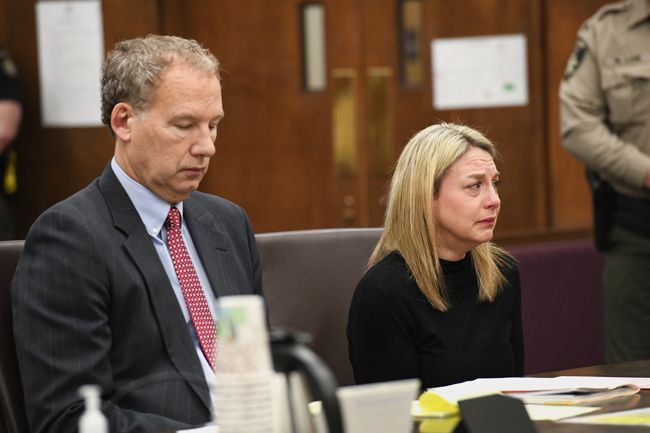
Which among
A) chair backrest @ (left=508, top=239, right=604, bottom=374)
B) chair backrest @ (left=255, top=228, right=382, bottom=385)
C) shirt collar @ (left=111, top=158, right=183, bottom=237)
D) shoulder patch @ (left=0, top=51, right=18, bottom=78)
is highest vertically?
shoulder patch @ (left=0, top=51, right=18, bottom=78)

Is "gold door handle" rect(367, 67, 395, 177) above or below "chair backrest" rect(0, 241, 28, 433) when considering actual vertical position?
above

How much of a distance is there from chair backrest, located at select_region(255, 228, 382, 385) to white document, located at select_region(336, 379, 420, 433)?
118cm

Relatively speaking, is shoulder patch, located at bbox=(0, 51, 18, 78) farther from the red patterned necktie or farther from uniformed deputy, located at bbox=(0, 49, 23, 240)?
the red patterned necktie

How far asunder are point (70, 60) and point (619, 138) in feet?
8.46

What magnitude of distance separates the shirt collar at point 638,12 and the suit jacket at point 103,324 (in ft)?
6.86

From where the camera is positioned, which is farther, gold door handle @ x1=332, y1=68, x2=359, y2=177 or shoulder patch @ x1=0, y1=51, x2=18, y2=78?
gold door handle @ x1=332, y1=68, x2=359, y2=177

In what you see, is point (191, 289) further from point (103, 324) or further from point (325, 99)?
point (325, 99)

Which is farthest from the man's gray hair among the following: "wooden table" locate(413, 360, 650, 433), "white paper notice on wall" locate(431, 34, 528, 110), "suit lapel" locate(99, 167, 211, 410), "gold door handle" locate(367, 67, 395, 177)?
"white paper notice on wall" locate(431, 34, 528, 110)

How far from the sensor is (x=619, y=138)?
396 centimetres

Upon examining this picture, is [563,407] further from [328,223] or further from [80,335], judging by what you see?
[328,223]

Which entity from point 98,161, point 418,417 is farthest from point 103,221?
point 98,161

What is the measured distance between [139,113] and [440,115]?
309 cm

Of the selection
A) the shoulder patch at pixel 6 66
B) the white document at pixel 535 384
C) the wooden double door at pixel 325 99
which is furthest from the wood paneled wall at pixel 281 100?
the white document at pixel 535 384

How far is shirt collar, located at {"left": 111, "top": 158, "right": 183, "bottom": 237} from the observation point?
2.54 meters
